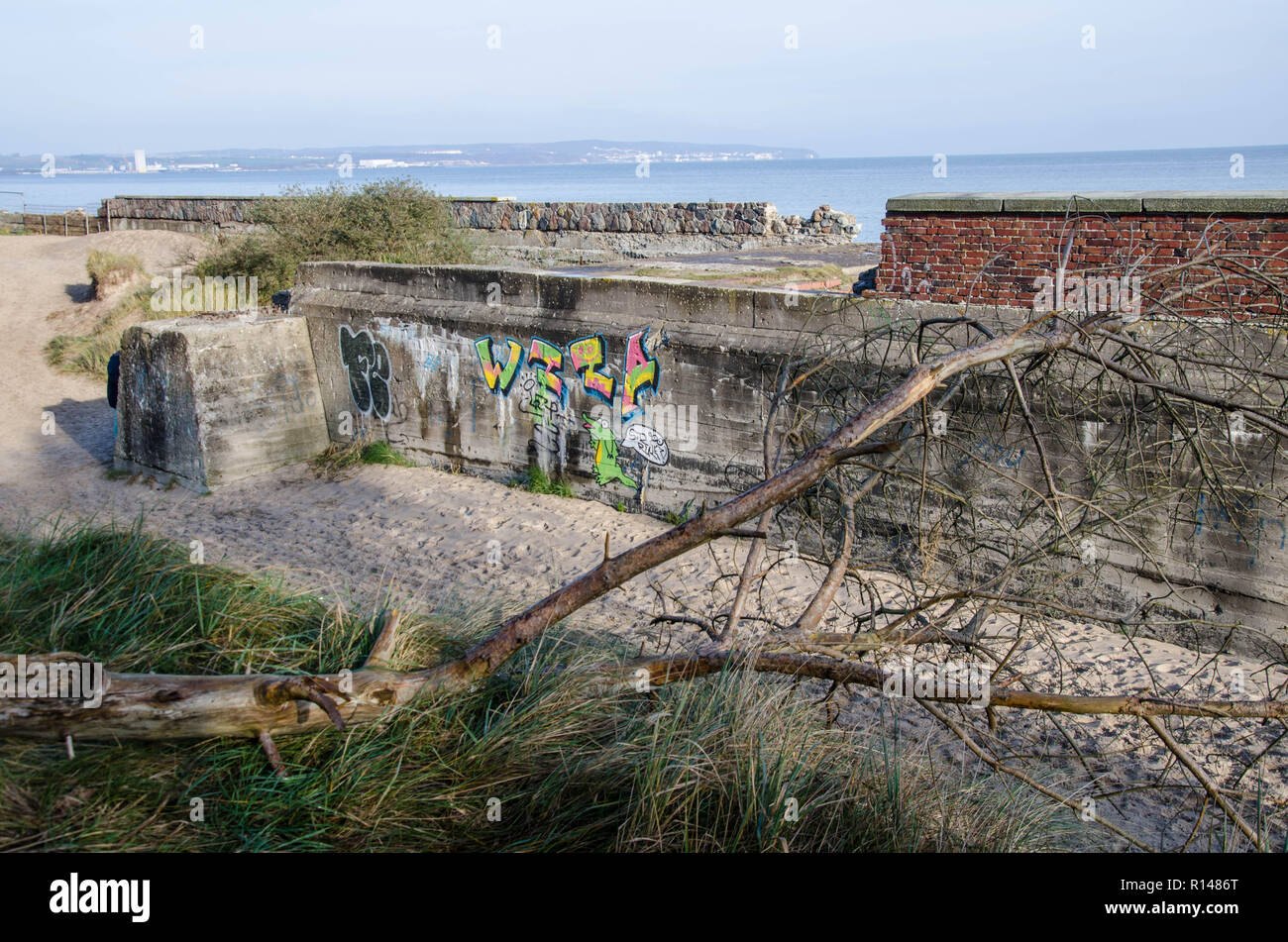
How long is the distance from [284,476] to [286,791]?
26.1ft

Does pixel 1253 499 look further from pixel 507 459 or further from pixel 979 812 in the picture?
pixel 507 459

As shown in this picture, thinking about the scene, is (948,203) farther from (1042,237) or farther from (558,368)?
(558,368)

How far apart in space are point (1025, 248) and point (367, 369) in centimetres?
744

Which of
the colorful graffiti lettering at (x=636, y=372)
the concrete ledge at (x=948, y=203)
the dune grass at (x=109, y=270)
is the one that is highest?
the dune grass at (x=109, y=270)

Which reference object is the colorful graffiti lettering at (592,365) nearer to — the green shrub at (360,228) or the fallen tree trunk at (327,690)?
the fallen tree trunk at (327,690)

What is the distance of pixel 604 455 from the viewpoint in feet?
30.7

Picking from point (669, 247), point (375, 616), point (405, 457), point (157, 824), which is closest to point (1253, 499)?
point (375, 616)

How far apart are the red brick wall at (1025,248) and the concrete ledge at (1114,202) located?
0.07 metres

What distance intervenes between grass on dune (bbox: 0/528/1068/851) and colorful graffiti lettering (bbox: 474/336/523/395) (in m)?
5.50

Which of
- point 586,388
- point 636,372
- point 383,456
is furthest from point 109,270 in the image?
point 636,372

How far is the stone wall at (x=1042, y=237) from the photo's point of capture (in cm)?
855

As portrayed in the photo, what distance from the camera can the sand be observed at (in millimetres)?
5238

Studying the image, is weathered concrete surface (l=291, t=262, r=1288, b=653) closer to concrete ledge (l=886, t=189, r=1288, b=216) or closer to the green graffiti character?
the green graffiti character

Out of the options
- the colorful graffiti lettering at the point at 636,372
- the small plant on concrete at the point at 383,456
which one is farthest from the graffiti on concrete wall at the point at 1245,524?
the small plant on concrete at the point at 383,456
